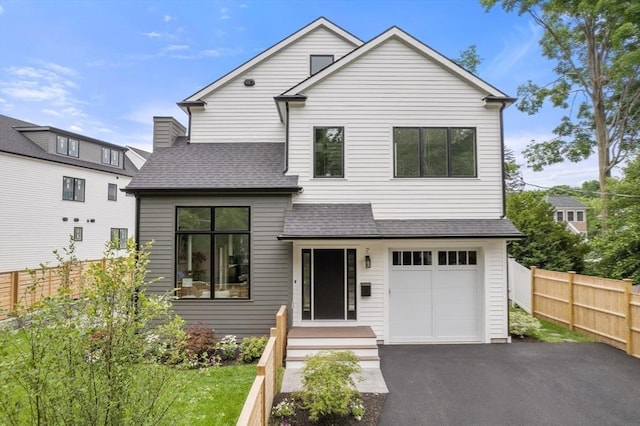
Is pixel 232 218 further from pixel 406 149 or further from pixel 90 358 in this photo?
pixel 90 358

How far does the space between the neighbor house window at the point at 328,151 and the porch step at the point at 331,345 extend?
4.08 m

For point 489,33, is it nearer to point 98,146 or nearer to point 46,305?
point 46,305

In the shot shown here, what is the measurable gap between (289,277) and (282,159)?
3497mm

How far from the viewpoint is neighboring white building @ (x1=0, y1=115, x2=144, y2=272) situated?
1767 cm

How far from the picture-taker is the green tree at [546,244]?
13.1 metres

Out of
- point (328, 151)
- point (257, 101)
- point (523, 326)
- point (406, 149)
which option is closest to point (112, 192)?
point (257, 101)

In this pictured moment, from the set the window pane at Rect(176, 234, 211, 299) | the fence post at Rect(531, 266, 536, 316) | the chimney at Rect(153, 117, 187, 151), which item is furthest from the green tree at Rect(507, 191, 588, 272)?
the chimney at Rect(153, 117, 187, 151)

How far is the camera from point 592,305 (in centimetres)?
896

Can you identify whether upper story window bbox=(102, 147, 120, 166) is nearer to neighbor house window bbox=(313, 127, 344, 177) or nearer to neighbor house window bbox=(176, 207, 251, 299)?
neighbor house window bbox=(176, 207, 251, 299)

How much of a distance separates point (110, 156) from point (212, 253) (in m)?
20.5

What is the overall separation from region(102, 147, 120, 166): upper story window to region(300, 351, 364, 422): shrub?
80.1 feet

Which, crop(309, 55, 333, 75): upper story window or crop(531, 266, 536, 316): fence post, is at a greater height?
crop(309, 55, 333, 75): upper story window

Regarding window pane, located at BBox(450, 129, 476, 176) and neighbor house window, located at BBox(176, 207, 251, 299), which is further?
window pane, located at BBox(450, 129, 476, 176)

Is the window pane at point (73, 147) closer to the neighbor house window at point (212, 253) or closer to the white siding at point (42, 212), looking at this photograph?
the white siding at point (42, 212)
